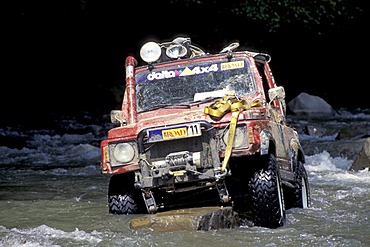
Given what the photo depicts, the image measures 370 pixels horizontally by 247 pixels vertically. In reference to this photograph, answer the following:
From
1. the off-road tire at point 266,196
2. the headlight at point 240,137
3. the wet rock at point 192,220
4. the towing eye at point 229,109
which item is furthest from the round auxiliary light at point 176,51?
the wet rock at point 192,220

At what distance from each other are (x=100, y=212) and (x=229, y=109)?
2290 millimetres

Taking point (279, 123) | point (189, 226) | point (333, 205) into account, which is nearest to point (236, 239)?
point (189, 226)

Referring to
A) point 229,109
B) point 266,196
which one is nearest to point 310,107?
point 229,109

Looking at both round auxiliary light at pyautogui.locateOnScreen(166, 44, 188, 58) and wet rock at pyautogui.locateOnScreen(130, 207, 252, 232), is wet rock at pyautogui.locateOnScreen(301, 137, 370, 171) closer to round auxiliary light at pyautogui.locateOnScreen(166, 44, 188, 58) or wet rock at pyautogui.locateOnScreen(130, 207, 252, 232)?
round auxiliary light at pyautogui.locateOnScreen(166, 44, 188, 58)

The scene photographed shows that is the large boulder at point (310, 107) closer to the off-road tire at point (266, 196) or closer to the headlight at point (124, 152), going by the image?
the off-road tire at point (266, 196)

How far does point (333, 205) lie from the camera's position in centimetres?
897

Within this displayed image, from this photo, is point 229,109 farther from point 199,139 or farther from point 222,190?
point 222,190

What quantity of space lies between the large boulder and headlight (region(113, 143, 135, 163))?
1875cm

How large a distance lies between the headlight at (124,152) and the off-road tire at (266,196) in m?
1.20

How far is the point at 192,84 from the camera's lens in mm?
8188

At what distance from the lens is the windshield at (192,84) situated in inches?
317

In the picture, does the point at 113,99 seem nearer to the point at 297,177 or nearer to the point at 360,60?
the point at 360,60

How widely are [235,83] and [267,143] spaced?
113cm

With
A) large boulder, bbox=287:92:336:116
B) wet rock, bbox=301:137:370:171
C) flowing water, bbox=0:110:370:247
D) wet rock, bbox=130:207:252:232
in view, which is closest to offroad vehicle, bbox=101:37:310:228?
wet rock, bbox=130:207:252:232
